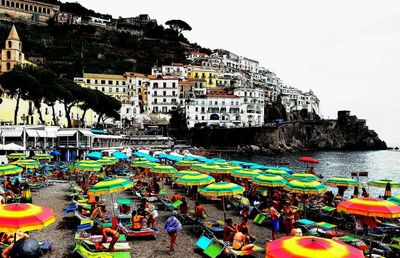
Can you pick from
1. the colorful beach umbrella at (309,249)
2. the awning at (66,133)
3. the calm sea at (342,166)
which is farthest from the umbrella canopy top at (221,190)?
the awning at (66,133)

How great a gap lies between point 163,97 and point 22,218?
8658 centimetres

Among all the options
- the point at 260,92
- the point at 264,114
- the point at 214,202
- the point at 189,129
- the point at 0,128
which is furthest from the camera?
the point at 264,114

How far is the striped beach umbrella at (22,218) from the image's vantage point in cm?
817

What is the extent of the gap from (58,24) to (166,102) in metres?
73.2

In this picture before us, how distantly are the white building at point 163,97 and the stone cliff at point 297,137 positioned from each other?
12788 mm

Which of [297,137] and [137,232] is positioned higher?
[297,137]

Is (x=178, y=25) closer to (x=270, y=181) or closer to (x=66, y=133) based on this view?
(x=66, y=133)

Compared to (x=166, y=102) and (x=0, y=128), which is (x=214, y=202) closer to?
(x=0, y=128)

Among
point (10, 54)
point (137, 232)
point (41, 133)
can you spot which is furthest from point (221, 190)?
point (10, 54)

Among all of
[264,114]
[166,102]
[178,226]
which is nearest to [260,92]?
[264,114]

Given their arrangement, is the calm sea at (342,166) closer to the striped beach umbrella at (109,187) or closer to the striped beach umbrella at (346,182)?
the striped beach umbrella at (346,182)

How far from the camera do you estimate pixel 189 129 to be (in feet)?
283

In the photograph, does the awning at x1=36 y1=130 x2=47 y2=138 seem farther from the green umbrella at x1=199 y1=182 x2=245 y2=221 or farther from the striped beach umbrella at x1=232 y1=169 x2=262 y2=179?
the green umbrella at x1=199 y1=182 x2=245 y2=221

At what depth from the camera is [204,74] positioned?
11306 cm
